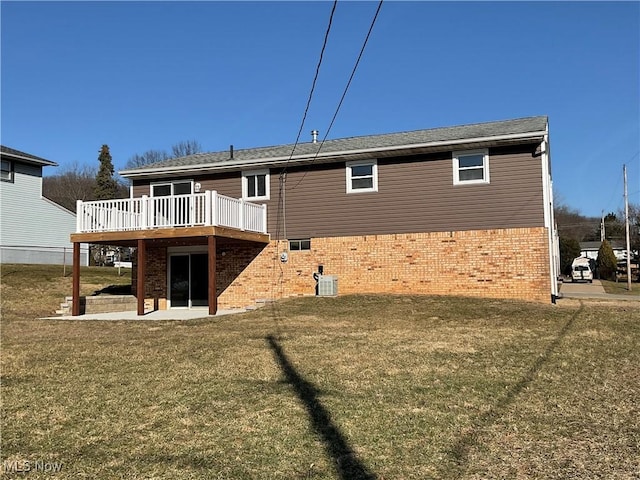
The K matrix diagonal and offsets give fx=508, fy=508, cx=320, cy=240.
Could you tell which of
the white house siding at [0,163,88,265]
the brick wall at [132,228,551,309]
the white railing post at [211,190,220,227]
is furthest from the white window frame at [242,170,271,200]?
the white house siding at [0,163,88,265]

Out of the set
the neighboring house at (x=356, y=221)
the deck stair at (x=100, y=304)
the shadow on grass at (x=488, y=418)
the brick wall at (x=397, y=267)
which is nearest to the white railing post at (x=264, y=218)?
the neighboring house at (x=356, y=221)

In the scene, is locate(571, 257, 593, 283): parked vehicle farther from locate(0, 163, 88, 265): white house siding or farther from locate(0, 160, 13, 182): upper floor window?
locate(0, 160, 13, 182): upper floor window

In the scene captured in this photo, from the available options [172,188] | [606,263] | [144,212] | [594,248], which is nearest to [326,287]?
[144,212]

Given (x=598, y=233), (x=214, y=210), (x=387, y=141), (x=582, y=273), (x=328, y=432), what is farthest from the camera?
(x=598, y=233)

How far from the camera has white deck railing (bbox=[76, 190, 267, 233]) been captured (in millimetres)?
14195

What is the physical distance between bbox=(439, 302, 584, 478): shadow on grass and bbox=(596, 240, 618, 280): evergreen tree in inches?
1617

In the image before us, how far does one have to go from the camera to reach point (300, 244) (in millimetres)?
16250

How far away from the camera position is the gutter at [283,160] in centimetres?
1373

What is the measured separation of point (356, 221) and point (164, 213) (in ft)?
18.8

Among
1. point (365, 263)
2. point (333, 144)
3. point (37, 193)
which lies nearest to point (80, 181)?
point (37, 193)

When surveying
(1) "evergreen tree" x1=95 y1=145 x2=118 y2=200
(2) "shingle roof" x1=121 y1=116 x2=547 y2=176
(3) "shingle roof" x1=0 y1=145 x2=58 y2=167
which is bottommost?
(2) "shingle roof" x1=121 y1=116 x2=547 y2=176

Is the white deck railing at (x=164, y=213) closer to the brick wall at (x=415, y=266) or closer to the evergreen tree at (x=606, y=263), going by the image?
the brick wall at (x=415, y=266)

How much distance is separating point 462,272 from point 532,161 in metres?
3.58

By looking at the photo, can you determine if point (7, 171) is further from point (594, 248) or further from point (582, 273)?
point (594, 248)
